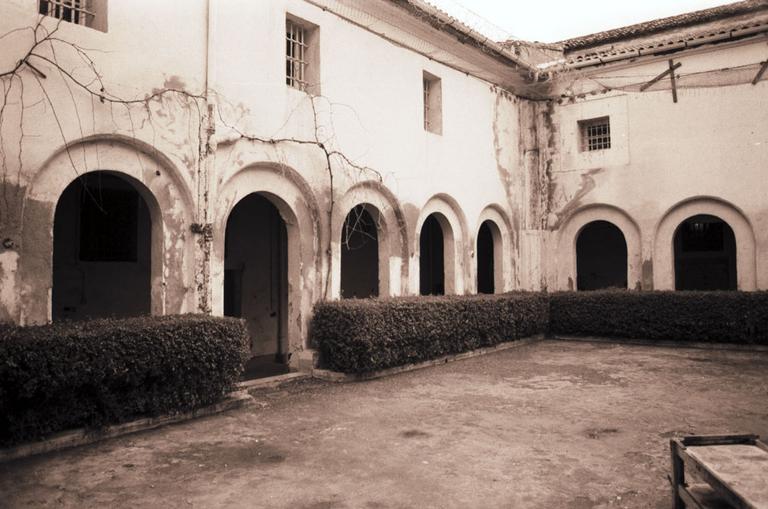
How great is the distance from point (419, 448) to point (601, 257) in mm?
17902

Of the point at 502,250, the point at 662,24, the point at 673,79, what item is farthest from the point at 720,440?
the point at 662,24

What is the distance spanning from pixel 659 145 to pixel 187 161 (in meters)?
12.5

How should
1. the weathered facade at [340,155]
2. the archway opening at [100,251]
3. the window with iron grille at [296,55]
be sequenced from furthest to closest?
1. the archway opening at [100,251]
2. the window with iron grille at [296,55]
3. the weathered facade at [340,155]

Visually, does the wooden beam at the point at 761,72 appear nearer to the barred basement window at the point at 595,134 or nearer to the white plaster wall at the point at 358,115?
the barred basement window at the point at 595,134

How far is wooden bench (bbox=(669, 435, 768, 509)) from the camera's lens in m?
3.36

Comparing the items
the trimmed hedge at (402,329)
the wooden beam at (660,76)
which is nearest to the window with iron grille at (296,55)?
the trimmed hedge at (402,329)

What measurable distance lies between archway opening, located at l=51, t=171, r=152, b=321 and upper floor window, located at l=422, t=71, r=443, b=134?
22.7 ft

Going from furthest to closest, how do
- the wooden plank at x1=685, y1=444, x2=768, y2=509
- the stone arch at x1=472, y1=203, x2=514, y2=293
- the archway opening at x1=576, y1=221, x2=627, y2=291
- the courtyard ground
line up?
the archway opening at x1=576, y1=221, x2=627, y2=291, the stone arch at x1=472, y1=203, x2=514, y2=293, the courtyard ground, the wooden plank at x1=685, y1=444, x2=768, y2=509

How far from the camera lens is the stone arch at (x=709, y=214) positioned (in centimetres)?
1464

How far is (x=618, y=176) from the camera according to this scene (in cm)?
1642

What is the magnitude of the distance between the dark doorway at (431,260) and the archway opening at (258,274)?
6.85 metres

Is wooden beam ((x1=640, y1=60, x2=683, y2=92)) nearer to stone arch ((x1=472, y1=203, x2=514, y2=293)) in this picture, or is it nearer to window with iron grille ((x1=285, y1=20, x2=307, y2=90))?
stone arch ((x1=472, y1=203, x2=514, y2=293))

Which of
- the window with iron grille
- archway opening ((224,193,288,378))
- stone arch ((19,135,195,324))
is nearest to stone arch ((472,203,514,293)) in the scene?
archway opening ((224,193,288,378))

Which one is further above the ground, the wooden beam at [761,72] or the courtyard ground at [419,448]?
the wooden beam at [761,72]
